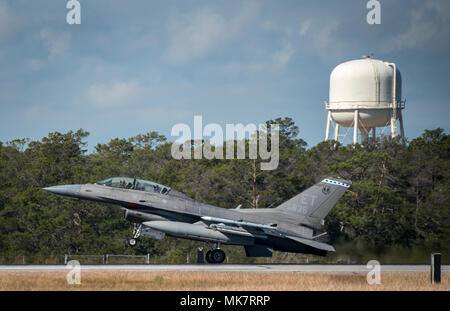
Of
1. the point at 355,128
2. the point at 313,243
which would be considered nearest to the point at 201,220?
the point at 313,243

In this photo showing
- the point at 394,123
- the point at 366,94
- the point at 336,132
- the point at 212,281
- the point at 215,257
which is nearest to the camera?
the point at 212,281

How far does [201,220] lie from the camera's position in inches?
1209

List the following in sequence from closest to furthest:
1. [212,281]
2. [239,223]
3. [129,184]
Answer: [212,281]
[239,223]
[129,184]

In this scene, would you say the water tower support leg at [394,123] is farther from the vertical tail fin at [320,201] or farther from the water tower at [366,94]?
the vertical tail fin at [320,201]

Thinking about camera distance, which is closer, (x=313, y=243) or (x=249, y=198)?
(x=313, y=243)

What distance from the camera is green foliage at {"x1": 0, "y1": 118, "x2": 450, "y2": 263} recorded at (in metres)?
48.0

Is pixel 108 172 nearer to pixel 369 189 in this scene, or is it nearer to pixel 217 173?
pixel 217 173

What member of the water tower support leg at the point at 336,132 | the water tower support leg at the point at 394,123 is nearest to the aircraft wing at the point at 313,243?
the water tower support leg at the point at 394,123

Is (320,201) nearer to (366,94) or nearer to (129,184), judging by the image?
(129,184)

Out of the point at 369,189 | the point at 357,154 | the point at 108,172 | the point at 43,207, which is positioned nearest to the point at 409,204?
the point at 369,189

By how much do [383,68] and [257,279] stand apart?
153 feet

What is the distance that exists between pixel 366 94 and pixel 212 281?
149 feet

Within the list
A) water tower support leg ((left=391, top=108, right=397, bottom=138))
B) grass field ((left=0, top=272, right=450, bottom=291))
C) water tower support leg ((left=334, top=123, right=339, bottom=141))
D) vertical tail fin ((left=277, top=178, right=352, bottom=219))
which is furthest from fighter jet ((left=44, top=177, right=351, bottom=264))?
water tower support leg ((left=334, top=123, right=339, bottom=141))
